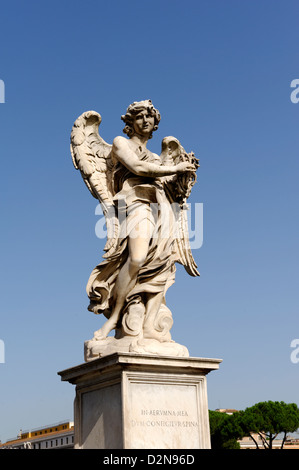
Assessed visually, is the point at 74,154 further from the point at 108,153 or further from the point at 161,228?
the point at 161,228

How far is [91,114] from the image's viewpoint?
356 inches

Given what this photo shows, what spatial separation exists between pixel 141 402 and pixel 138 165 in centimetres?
309

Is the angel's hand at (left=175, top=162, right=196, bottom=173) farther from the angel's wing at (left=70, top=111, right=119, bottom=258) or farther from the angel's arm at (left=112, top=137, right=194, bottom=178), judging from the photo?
the angel's wing at (left=70, top=111, right=119, bottom=258)

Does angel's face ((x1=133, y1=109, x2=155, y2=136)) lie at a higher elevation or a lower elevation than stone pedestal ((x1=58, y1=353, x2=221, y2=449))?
higher

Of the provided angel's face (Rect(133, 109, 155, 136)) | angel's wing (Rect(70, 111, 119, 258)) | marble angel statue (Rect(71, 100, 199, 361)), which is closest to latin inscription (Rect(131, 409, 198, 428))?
marble angel statue (Rect(71, 100, 199, 361))

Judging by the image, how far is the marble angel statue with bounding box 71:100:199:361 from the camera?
795cm

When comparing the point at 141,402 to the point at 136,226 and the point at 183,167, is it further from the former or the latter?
the point at 183,167

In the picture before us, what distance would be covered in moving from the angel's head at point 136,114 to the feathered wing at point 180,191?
1.23ft

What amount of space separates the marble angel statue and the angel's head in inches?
0.6

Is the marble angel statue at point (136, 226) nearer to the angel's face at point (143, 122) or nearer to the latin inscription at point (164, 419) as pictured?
the angel's face at point (143, 122)

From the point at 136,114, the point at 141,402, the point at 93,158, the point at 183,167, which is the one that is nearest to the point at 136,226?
the point at 183,167

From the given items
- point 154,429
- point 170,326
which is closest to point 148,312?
point 170,326

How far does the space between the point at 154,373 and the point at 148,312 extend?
969 millimetres
